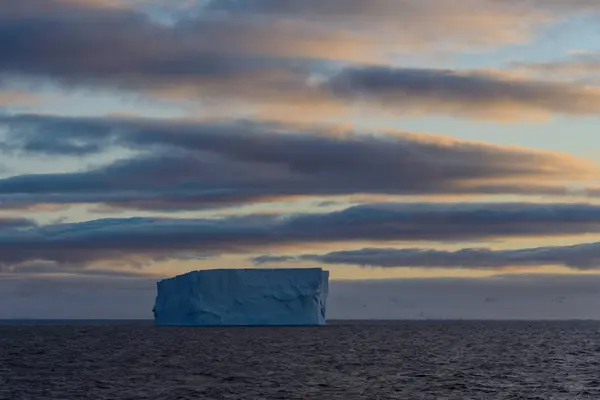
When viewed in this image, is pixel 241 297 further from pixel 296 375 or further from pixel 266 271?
pixel 296 375

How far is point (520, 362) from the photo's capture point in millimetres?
54312

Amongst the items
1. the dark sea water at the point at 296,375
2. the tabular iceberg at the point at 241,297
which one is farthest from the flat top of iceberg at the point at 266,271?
the dark sea water at the point at 296,375

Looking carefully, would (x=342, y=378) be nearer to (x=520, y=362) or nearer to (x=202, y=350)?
(x=520, y=362)

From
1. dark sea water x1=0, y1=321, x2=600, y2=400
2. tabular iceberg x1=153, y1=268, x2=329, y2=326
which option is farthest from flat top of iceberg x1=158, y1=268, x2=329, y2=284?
dark sea water x1=0, y1=321, x2=600, y2=400

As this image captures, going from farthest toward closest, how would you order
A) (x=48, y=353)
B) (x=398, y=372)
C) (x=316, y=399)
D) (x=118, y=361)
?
(x=48, y=353)
(x=118, y=361)
(x=398, y=372)
(x=316, y=399)

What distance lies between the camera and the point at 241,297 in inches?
3738

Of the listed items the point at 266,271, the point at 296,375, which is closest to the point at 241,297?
the point at 266,271

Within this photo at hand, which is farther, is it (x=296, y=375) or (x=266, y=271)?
(x=266, y=271)

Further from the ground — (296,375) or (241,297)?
(241,297)

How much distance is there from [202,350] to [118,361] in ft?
44.8

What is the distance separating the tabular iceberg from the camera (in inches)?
3622

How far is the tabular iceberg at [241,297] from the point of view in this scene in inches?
3622

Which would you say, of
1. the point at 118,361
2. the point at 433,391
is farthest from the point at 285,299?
the point at 433,391

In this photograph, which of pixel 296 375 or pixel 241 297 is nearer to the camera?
pixel 296 375
